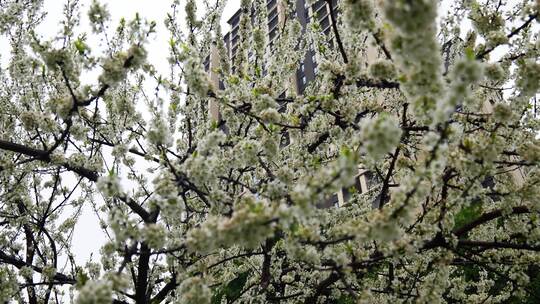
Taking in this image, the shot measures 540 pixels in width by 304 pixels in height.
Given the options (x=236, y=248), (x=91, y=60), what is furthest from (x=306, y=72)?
(x=91, y=60)

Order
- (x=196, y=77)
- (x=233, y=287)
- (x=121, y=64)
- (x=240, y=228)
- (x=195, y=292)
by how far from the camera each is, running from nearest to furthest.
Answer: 1. (x=240, y=228)
2. (x=195, y=292)
3. (x=121, y=64)
4. (x=196, y=77)
5. (x=233, y=287)

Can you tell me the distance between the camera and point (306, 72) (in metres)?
47.5

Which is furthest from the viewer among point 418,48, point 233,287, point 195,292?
point 233,287

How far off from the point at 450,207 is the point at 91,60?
4.46 meters

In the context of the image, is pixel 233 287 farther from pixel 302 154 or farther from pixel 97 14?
pixel 97 14

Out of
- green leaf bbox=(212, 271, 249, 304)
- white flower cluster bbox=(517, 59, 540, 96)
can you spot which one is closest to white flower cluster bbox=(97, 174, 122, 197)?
white flower cluster bbox=(517, 59, 540, 96)

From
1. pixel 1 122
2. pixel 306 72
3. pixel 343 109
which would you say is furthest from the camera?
pixel 306 72

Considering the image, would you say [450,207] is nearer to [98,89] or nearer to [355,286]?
[355,286]

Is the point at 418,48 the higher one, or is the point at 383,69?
the point at 383,69

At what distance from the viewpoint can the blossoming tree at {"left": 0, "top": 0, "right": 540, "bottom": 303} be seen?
9.21ft

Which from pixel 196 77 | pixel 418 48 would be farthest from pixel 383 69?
pixel 196 77

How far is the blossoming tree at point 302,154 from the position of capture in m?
2.81

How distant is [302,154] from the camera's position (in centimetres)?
609

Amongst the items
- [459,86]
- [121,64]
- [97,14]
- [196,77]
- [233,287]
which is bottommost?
[459,86]
